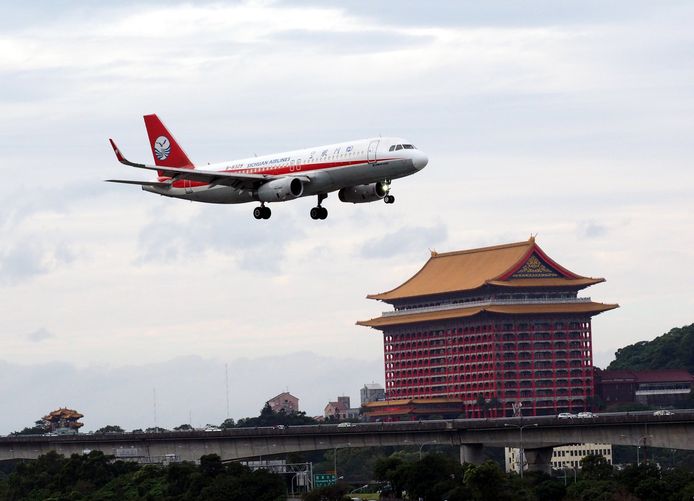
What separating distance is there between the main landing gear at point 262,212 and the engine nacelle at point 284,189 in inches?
129

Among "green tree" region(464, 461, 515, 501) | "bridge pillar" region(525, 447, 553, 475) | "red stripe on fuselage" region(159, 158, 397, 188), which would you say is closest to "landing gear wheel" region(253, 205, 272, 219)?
"red stripe on fuselage" region(159, 158, 397, 188)

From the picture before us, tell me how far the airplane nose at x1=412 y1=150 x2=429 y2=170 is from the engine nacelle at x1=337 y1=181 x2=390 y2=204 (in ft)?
9.87

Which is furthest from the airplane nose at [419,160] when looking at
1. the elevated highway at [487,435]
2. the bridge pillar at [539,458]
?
the bridge pillar at [539,458]

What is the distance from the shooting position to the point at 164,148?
399 feet

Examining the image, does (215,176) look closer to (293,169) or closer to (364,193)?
(293,169)

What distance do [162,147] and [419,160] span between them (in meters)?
31.6

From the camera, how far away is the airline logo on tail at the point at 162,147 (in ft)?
398

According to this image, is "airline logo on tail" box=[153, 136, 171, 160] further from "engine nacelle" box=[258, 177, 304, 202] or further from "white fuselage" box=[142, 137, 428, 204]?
"engine nacelle" box=[258, 177, 304, 202]

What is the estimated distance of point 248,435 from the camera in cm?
19812

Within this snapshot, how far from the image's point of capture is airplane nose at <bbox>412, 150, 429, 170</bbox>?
97.2 m

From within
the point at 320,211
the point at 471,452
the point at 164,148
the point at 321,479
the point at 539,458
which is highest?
the point at 164,148

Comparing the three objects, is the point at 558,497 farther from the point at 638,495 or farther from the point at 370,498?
the point at 370,498

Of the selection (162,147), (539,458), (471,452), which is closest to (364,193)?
(162,147)

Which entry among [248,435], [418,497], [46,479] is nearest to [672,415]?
[418,497]
